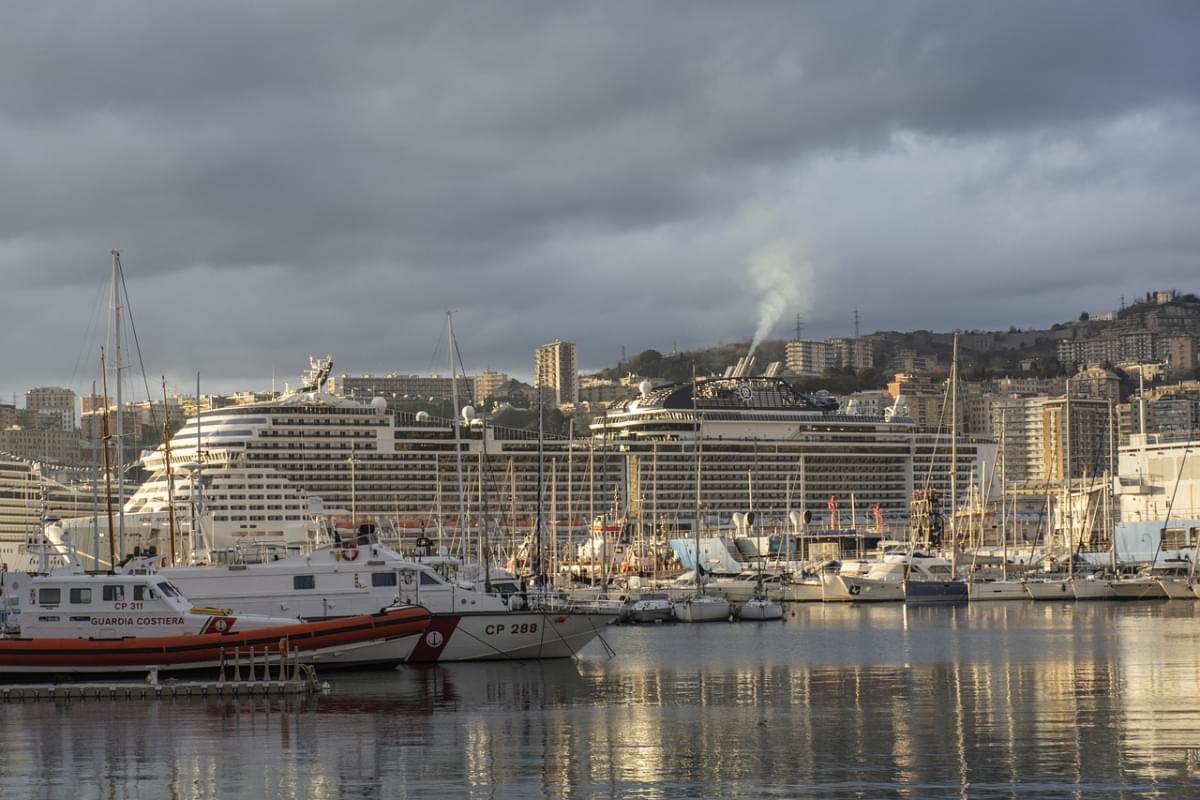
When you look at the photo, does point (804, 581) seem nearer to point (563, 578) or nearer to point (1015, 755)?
point (563, 578)

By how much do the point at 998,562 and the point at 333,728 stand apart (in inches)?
2902

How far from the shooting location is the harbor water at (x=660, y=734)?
22.3 meters

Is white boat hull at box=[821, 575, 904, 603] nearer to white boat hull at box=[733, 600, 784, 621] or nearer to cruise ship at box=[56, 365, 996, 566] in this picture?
cruise ship at box=[56, 365, 996, 566]

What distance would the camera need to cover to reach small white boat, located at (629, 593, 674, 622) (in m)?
67.1

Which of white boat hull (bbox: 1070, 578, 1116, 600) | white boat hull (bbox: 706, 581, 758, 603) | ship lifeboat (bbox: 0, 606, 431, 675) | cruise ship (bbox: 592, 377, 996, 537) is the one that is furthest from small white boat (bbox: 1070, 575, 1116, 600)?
ship lifeboat (bbox: 0, 606, 431, 675)

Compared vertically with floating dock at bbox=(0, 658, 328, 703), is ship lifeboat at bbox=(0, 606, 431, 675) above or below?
above

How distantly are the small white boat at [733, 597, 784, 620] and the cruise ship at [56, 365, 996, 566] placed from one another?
14.3 m

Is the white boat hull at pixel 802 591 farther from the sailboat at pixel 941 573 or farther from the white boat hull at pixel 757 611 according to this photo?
the white boat hull at pixel 757 611

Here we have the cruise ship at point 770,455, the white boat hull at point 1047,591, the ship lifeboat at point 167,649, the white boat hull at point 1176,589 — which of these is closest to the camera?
the ship lifeboat at point 167,649

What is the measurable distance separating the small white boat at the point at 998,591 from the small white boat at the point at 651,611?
696 inches

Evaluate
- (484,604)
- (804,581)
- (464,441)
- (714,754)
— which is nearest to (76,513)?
(464,441)

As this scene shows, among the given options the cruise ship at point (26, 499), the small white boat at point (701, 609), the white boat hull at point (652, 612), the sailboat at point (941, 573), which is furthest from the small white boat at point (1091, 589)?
the cruise ship at point (26, 499)

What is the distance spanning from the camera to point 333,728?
28156 mm

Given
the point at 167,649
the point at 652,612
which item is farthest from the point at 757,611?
the point at 167,649
